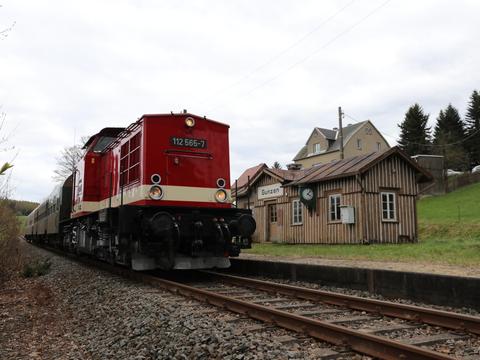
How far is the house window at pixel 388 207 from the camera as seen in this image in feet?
63.0

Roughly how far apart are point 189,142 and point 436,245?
34.0 ft

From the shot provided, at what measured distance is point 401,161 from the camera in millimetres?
19781

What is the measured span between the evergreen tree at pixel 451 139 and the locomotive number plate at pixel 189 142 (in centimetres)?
5330

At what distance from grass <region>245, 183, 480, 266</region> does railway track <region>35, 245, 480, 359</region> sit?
15.1ft

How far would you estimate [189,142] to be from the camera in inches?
400

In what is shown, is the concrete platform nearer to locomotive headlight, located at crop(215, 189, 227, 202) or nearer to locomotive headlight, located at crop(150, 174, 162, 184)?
locomotive headlight, located at crop(215, 189, 227, 202)

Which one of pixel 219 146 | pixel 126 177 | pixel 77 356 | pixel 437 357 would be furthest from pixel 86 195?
pixel 437 357

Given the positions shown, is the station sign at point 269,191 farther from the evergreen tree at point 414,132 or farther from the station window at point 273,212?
the evergreen tree at point 414,132

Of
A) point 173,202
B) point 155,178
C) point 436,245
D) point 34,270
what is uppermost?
point 155,178

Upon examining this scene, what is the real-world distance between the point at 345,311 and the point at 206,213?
14.0 ft

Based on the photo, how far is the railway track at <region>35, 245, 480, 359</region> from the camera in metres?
4.32

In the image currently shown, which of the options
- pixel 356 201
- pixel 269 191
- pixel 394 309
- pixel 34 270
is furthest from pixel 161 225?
pixel 269 191

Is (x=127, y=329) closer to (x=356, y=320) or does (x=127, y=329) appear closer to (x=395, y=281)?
(x=356, y=320)

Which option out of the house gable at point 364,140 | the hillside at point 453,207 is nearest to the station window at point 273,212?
the hillside at point 453,207
